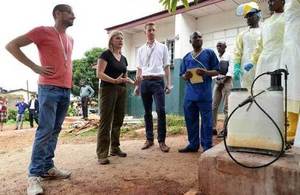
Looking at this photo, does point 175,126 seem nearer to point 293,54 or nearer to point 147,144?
point 147,144

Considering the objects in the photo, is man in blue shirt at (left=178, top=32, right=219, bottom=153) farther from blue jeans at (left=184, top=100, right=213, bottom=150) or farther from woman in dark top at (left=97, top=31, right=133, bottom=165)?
woman in dark top at (left=97, top=31, right=133, bottom=165)

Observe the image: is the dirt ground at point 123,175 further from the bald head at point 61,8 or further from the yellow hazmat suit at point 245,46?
the bald head at point 61,8

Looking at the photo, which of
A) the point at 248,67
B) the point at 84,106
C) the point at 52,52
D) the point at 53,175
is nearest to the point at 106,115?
the point at 53,175

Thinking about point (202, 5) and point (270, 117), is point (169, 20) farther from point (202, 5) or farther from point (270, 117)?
point (270, 117)

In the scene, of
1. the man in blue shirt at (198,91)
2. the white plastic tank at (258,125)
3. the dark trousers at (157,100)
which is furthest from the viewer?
the dark trousers at (157,100)

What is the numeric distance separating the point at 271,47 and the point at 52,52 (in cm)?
225

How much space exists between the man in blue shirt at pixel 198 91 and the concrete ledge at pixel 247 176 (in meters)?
2.15

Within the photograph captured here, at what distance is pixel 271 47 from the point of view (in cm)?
360

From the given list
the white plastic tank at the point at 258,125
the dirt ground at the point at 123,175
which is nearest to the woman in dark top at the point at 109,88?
the dirt ground at the point at 123,175

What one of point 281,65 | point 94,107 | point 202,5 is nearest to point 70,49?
point 281,65

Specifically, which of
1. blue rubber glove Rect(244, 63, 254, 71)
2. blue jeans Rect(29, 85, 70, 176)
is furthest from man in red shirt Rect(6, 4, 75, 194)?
blue rubber glove Rect(244, 63, 254, 71)

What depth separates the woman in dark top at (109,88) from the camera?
4422 mm

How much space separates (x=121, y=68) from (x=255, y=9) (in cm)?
194

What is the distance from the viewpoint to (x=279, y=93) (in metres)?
2.33
